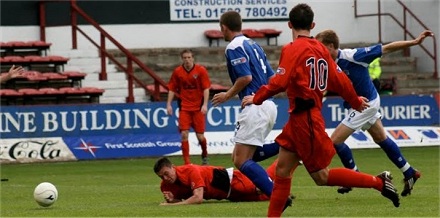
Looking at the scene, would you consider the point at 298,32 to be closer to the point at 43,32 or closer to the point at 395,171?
the point at 395,171

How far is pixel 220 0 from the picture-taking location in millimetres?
33281

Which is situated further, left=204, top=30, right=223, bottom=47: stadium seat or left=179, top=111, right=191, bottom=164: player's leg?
left=204, top=30, right=223, bottom=47: stadium seat

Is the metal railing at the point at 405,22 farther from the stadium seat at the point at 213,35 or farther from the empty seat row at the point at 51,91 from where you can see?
the empty seat row at the point at 51,91

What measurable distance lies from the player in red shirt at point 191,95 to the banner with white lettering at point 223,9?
10.7 metres

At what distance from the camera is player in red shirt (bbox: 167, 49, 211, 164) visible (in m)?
21.9

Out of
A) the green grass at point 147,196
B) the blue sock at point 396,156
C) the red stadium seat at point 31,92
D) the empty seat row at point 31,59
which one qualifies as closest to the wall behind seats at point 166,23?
the empty seat row at point 31,59

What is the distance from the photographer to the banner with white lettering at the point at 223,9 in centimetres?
3288

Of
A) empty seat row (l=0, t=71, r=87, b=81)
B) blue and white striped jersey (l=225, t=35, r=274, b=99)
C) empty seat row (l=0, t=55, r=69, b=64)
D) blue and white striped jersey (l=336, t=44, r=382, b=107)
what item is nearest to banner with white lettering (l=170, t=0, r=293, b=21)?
empty seat row (l=0, t=55, r=69, b=64)

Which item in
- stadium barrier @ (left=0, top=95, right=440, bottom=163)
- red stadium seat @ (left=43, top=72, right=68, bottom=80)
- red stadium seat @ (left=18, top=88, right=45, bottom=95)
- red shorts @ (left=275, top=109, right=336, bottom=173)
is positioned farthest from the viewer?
red stadium seat @ (left=43, top=72, right=68, bottom=80)

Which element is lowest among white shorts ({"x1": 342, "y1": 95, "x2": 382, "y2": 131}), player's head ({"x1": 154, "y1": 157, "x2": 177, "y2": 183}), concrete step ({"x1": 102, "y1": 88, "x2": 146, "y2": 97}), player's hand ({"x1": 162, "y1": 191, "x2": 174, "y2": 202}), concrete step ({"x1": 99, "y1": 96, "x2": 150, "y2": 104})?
concrete step ({"x1": 99, "y1": 96, "x2": 150, "y2": 104})

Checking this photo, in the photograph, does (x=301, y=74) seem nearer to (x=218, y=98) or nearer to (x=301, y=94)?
(x=301, y=94)

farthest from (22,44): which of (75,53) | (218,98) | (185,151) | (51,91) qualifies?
(218,98)

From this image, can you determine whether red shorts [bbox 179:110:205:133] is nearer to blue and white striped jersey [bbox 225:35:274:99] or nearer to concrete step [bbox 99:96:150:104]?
concrete step [bbox 99:96:150:104]

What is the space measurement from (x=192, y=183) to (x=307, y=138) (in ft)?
10.9
